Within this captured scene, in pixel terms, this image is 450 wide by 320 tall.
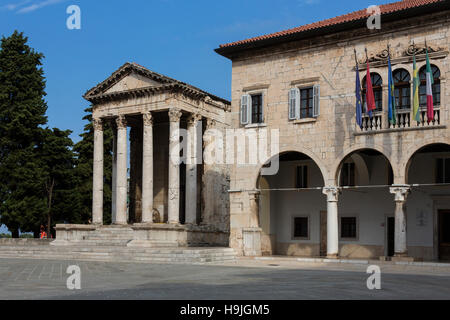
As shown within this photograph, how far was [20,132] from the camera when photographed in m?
41.9

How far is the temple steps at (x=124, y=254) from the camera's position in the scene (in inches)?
980

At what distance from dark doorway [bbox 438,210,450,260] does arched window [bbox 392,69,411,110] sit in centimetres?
578

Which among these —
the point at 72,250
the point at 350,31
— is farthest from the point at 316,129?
the point at 72,250

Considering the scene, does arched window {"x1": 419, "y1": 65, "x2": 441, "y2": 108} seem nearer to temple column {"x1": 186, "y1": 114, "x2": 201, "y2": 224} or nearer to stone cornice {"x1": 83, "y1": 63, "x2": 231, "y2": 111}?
stone cornice {"x1": 83, "y1": 63, "x2": 231, "y2": 111}

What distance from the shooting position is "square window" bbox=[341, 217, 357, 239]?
28.7 meters

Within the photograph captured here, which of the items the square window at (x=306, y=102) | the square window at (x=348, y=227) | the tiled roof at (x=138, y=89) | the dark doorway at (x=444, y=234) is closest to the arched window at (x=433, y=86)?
the square window at (x=306, y=102)

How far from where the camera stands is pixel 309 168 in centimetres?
3019

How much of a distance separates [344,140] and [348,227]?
229 inches

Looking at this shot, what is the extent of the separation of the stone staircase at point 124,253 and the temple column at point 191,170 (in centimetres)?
520

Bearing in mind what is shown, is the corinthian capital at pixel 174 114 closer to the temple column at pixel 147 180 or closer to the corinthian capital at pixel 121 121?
the temple column at pixel 147 180

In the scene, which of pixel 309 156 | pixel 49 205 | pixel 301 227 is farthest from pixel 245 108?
pixel 49 205

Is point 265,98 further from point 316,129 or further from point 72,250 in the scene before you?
point 72,250
